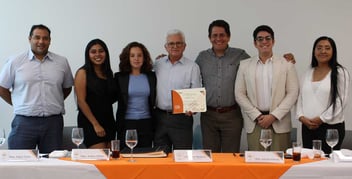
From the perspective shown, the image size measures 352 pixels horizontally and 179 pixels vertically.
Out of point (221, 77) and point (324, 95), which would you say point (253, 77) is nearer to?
point (221, 77)

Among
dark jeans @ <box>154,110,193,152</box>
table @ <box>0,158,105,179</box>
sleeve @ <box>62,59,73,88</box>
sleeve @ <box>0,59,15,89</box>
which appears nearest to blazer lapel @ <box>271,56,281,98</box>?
dark jeans @ <box>154,110,193,152</box>

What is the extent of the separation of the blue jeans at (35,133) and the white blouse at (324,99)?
2256 millimetres

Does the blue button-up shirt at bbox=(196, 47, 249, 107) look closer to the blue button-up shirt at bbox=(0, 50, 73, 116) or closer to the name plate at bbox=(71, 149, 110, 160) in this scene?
the blue button-up shirt at bbox=(0, 50, 73, 116)

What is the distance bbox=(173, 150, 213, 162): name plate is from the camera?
2486mm

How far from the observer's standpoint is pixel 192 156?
251 cm

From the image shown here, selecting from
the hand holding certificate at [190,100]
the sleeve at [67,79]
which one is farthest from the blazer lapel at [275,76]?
the sleeve at [67,79]

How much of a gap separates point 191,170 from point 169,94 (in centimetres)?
140

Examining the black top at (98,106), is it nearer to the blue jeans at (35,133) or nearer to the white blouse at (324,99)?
the blue jeans at (35,133)

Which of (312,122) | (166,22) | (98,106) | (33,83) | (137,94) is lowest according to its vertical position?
(312,122)

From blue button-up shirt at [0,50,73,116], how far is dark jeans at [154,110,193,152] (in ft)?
3.11

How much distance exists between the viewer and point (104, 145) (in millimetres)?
3691

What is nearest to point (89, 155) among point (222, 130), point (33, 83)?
point (33, 83)

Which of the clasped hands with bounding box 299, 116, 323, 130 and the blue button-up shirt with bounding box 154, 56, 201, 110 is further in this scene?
the blue button-up shirt with bounding box 154, 56, 201, 110

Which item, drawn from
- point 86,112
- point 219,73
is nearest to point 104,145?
point 86,112
